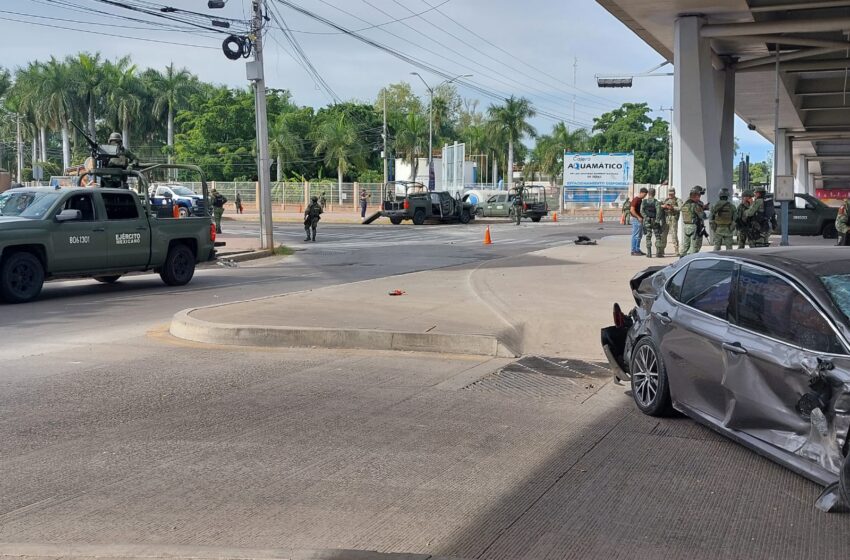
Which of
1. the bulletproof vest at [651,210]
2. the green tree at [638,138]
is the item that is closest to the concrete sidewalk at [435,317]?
the bulletproof vest at [651,210]

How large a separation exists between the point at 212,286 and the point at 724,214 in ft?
36.3

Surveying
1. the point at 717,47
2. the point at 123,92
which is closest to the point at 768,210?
the point at 717,47

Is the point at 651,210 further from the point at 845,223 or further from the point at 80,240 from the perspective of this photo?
the point at 80,240

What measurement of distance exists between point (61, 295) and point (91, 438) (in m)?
10.0

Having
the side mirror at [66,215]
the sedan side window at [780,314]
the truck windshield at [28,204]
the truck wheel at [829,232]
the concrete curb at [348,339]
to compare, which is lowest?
the concrete curb at [348,339]

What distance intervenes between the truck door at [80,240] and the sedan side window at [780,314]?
38.6 ft

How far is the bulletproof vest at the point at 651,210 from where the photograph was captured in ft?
71.7

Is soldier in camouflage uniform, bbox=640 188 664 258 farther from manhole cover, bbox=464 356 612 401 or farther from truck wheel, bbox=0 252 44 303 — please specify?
truck wheel, bbox=0 252 44 303

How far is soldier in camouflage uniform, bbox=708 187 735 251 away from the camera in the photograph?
19.1 metres

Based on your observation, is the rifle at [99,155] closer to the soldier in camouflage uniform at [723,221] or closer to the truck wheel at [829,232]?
the soldier in camouflage uniform at [723,221]

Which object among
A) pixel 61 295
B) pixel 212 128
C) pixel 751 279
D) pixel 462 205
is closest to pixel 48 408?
pixel 751 279

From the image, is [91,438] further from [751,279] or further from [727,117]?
[727,117]

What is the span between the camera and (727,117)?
3141 cm

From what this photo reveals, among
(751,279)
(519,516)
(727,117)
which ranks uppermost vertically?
(727,117)
